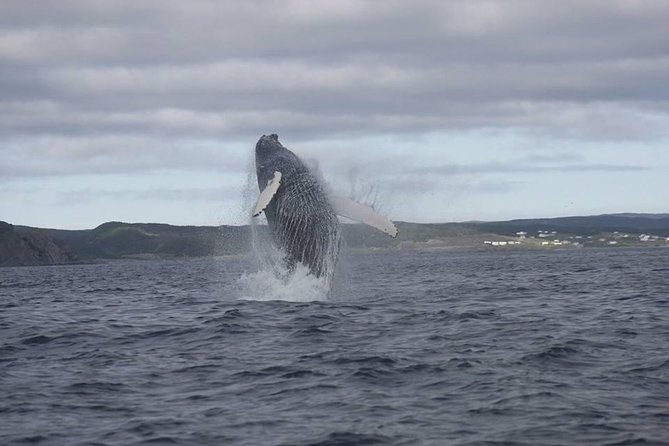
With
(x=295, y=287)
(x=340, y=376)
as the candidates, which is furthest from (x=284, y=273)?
(x=340, y=376)

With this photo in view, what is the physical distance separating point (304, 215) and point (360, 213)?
1939mm

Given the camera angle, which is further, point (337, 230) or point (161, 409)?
point (337, 230)

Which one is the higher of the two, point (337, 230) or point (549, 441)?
point (337, 230)

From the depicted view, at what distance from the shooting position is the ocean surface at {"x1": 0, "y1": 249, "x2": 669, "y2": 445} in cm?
1120

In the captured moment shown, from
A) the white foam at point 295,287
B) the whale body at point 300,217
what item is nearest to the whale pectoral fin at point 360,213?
the whale body at point 300,217

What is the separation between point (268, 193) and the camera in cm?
2373

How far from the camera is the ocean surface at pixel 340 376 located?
1120 cm

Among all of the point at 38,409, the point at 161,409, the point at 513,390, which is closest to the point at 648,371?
the point at 513,390

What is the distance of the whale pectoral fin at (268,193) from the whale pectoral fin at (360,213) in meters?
2.37

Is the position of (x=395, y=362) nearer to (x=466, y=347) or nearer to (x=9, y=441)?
(x=466, y=347)

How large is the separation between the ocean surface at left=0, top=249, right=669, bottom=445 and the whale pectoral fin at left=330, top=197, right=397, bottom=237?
2219mm

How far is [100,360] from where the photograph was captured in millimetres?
16891

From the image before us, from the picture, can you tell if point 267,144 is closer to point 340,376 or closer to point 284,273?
point 284,273

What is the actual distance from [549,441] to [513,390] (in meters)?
2.59
